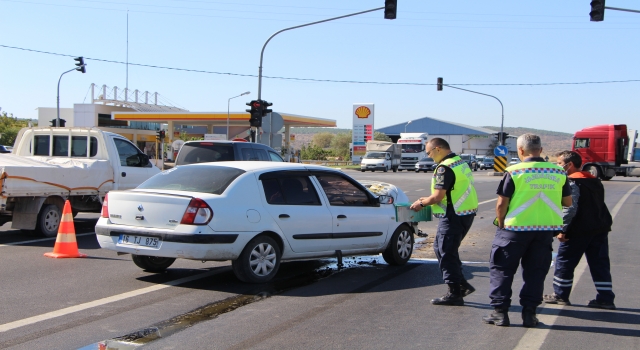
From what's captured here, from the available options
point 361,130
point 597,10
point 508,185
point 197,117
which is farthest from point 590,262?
point 361,130

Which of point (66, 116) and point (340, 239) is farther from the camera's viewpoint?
point (66, 116)

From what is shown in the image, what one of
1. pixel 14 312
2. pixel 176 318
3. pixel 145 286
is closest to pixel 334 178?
pixel 145 286

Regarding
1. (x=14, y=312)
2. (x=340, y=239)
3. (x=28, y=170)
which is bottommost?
(x=14, y=312)

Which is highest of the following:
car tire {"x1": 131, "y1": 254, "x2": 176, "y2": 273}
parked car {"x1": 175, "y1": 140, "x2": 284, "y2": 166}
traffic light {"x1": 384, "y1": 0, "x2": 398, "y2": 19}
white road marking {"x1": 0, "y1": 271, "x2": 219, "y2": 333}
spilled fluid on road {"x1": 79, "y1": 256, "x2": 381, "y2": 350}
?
traffic light {"x1": 384, "y1": 0, "x2": 398, "y2": 19}

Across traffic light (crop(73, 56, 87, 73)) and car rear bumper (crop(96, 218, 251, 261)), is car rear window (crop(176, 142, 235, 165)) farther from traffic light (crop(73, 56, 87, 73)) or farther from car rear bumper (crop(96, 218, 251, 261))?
traffic light (crop(73, 56, 87, 73))

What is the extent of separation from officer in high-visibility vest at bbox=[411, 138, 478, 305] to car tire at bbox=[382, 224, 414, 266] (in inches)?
92.1

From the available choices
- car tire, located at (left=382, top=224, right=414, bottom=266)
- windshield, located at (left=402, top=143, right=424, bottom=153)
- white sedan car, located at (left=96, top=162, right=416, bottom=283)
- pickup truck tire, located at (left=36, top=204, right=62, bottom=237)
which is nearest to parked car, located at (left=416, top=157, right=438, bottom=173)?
windshield, located at (left=402, top=143, right=424, bottom=153)

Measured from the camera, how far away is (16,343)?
5242 millimetres

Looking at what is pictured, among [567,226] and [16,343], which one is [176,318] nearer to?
[16,343]

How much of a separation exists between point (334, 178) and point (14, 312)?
13.8 feet

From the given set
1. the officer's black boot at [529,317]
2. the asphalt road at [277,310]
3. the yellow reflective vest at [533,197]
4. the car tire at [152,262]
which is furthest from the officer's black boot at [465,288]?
the car tire at [152,262]

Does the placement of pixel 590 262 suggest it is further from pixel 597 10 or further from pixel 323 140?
pixel 323 140

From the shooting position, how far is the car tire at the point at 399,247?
30.2 feet

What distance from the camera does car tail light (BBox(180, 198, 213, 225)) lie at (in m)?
7.18
